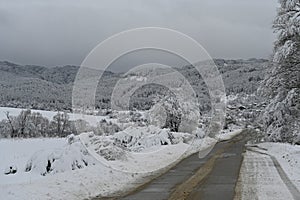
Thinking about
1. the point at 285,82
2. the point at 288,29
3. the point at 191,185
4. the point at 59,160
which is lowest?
the point at 191,185

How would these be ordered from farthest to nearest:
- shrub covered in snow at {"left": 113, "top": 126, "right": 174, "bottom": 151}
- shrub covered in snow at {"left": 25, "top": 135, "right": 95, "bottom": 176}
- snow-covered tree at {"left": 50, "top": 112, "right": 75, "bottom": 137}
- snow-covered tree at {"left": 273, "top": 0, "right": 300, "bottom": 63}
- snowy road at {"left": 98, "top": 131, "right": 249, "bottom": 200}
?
1. snow-covered tree at {"left": 50, "top": 112, "right": 75, "bottom": 137}
2. shrub covered in snow at {"left": 113, "top": 126, "right": 174, "bottom": 151}
3. snow-covered tree at {"left": 273, "top": 0, "right": 300, "bottom": 63}
4. shrub covered in snow at {"left": 25, "top": 135, "right": 95, "bottom": 176}
5. snowy road at {"left": 98, "top": 131, "right": 249, "bottom": 200}

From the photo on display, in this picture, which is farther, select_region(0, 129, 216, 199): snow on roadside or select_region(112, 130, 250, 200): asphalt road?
select_region(112, 130, 250, 200): asphalt road

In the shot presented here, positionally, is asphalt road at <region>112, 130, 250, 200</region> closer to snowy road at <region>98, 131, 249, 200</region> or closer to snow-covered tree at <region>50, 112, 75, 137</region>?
snowy road at <region>98, 131, 249, 200</region>

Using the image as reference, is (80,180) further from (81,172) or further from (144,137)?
(144,137)

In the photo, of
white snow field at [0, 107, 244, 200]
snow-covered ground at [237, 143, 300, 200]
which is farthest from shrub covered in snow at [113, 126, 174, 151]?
snow-covered ground at [237, 143, 300, 200]

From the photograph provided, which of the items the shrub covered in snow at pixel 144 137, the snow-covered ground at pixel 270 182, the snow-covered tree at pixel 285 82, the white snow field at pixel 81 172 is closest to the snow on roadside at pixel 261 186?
the snow-covered ground at pixel 270 182

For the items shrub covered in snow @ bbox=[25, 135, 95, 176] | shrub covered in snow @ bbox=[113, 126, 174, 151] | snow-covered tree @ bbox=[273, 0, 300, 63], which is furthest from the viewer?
shrub covered in snow @ bbox=[113, 126, 174, 151]

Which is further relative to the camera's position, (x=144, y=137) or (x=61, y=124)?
(x=61, y=124)

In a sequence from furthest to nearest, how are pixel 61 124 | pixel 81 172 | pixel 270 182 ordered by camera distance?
pixel 61 124 < pixel 81 172 < pixel 270 182

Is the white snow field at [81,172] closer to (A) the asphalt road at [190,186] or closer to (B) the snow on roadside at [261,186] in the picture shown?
(A) the asphalt road at [190,186]

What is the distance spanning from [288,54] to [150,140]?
14929mm

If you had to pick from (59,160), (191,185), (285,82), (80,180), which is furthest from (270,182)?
(285,82)

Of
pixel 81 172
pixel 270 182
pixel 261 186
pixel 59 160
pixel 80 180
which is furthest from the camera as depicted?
pixel 59 160

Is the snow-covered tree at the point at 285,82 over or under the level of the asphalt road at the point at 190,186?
over
